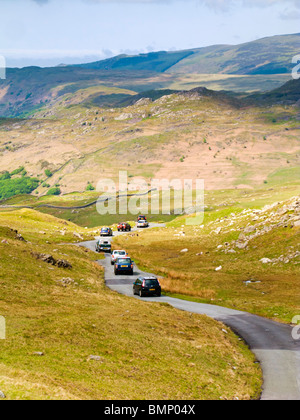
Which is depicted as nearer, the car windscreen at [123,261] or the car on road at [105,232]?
the car windscreen at [123,261]

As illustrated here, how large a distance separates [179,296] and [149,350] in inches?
928

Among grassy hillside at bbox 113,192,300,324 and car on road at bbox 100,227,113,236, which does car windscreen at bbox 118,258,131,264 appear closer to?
grassy hillside at bbox 113,192,300,324

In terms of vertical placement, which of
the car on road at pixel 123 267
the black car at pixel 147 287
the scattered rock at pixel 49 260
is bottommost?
the car on road at pixel 123 267

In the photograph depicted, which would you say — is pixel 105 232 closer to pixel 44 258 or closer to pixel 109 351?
pixel 44 258

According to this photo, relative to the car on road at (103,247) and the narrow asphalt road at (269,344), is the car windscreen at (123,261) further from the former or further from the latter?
the car on road at (103,247)

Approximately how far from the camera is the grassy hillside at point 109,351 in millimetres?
17672

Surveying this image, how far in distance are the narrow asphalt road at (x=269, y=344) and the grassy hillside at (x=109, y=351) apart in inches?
30.7

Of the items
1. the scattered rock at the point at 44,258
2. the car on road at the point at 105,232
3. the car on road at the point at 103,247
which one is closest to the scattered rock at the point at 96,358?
the scattered rock at the point at 44,258

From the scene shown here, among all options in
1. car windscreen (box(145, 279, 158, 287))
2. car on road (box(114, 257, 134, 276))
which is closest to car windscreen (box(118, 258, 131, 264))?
car on road (box(114, 257, 134, 276))

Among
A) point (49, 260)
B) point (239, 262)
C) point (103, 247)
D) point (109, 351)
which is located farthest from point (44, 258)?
point (103, 247)

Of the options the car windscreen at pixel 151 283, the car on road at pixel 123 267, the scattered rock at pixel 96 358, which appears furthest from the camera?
the car on road at pixel 123 267

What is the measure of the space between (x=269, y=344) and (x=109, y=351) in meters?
11.2

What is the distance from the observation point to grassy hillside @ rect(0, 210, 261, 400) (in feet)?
58.0
